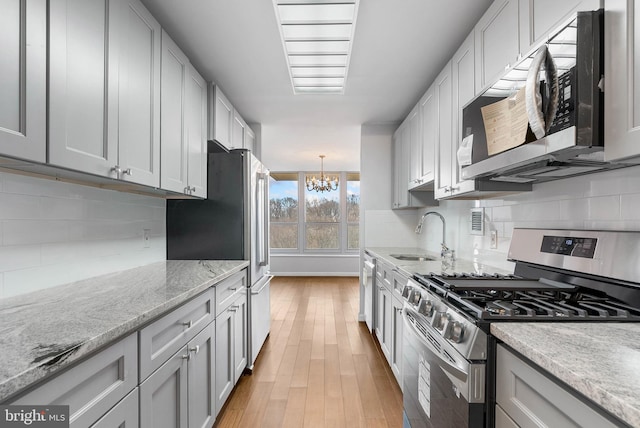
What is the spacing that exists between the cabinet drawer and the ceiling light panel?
5.24ft

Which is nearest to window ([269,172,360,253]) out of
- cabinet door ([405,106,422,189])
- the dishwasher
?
the dishwasher

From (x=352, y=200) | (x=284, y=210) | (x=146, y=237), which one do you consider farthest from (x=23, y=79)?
(x=352, y=200)

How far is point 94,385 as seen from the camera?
0.83 metres

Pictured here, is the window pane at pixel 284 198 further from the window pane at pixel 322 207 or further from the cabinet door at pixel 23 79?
the cabinet door at pixel 23 79

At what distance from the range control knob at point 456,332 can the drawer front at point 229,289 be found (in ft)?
4.09

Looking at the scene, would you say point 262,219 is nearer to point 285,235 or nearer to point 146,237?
point 146,237

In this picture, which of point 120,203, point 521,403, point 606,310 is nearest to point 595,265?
point 606,310

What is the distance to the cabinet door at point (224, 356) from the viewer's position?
1.82 meters

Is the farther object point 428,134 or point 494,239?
point 428,134

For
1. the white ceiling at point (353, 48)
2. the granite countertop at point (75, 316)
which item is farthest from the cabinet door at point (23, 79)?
the white ceiling at point (353, 48)

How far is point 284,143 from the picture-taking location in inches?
191

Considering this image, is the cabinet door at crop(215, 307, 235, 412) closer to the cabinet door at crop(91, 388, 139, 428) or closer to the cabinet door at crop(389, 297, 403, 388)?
the cabinet door at crop(91, 388, 139, 428)

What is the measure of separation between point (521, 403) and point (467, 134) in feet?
4.21

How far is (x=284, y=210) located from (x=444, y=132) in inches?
203
